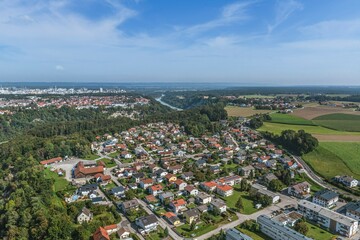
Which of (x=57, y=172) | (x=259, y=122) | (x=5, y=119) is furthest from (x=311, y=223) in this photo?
(x=5, y=119)

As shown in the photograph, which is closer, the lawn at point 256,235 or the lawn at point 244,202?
the lawn at point 256,235

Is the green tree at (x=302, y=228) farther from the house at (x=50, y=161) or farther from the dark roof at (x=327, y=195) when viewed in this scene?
the house at (x=50, y=161)

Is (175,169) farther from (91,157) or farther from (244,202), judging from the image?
(91,157)

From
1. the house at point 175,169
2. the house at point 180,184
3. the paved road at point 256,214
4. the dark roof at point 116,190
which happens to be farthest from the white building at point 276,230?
the house at point 175,169

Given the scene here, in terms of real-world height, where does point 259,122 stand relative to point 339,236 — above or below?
above

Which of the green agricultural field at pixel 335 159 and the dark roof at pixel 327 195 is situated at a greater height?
the green agricultural field at pixel 335 159

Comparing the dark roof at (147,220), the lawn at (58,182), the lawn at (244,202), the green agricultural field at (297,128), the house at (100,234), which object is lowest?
the lawn at (58,182)

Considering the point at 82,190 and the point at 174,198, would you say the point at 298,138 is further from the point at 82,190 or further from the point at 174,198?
the point at 82,190
